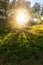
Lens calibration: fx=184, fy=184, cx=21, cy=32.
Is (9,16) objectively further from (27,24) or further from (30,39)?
(30,39)

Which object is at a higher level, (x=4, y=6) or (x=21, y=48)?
(x=4, y=6)

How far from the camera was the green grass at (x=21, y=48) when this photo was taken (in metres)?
8.42

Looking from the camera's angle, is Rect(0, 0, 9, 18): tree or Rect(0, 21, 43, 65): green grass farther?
Rect(0, 0, 9, 18): tree

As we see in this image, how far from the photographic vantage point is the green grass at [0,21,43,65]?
27.6 ft

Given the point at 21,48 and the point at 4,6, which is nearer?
the point at 21,48

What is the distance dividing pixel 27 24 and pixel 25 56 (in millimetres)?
5779

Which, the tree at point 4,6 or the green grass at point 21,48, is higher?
the tree at point 4,6

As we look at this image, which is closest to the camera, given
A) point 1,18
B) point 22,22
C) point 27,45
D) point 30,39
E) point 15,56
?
point 15,56

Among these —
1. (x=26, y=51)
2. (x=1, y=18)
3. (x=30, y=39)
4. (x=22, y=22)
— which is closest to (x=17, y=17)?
(x=22, y=22)

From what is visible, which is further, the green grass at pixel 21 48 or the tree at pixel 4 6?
the tree at pixel 4 6

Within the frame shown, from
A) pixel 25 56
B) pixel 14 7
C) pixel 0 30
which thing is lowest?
pixel 25 56

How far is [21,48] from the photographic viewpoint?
30.1ft

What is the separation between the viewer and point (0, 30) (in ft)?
38.9

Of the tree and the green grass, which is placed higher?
the tree
